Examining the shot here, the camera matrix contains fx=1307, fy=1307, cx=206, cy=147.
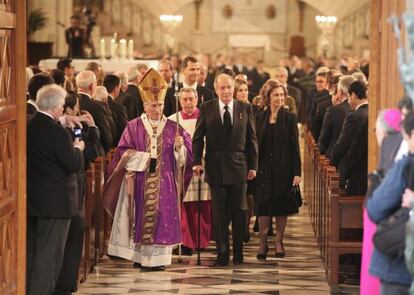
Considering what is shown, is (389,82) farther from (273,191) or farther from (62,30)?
(62,30)

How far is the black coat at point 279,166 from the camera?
12477mm

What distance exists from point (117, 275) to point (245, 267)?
126cm

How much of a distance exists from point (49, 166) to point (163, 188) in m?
2.56

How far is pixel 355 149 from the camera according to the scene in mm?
11055

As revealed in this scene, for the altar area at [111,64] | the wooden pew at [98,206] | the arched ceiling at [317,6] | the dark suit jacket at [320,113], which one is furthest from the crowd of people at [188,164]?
the arched ceiling at [317,6]

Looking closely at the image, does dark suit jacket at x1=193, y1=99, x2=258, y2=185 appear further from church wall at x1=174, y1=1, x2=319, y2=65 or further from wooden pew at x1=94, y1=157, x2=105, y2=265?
church wall at x1=174, y1=1, x2=319, y2=65

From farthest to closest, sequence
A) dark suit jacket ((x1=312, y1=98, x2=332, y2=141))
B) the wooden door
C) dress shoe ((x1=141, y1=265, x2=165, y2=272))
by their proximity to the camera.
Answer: dark suit jacket ((x1=312, y1=98, x2=332, y2=141))
dress shoe ((x1=141, y1=265, x2=165, y2=272))
the wooden door

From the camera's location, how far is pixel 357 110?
1123 centimetres

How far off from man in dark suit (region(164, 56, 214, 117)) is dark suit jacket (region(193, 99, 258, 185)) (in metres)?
2.08

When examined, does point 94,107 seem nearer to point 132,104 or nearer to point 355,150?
point 355,150

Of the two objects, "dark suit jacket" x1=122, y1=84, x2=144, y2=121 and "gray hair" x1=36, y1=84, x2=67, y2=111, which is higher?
"gray hair" x1=36, y1=84, x2=67, y2=111

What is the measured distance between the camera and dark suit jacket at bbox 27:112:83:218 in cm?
928

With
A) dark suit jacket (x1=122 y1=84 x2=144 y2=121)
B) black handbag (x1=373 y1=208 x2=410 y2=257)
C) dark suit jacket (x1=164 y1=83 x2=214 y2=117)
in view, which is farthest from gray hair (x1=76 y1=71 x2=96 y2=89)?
black handbag (x1=373 y1=208 x2=410 y2=257)

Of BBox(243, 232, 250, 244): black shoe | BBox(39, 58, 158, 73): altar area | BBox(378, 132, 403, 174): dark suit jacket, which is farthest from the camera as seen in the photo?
BBox(39, 58, 158, 73): altar area
